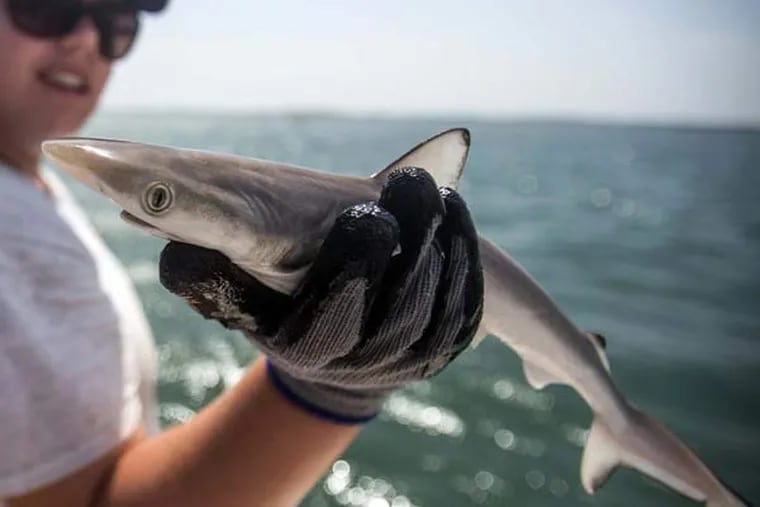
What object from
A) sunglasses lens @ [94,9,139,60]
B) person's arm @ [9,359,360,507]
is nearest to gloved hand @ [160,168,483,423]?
person's arm @ [9,359,360,507]

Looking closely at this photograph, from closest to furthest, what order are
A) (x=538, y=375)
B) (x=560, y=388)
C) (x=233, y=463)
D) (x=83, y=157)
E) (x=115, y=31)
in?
(x=83, y=157) → (x=233, y=463) → (x=538, y=375) → (x=115, y=31) → (x=560, y=388)

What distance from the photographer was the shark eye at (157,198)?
1295 mm

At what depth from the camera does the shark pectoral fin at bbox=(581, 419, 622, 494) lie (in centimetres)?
264

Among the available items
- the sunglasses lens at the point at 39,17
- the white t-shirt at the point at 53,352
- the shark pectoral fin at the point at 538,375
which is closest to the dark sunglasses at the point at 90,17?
the sunglasses lens at the point at 39,17

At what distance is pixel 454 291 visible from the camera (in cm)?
172

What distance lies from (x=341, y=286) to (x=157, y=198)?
425 millimetres

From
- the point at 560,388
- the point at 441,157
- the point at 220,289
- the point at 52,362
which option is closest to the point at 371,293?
the point at 220,289

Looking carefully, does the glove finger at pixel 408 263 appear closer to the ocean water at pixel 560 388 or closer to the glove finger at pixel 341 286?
the glove finger at pixel 341 286

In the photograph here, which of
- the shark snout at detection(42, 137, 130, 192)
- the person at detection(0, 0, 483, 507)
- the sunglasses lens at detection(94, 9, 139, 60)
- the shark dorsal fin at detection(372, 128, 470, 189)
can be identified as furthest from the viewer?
the sunglasses lens at detection(94, 9, 139, 60)

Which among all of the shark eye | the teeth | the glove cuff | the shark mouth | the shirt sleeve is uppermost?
the shark eye

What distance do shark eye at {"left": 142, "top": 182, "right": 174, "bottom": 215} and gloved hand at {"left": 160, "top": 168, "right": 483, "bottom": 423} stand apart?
0.57 ft

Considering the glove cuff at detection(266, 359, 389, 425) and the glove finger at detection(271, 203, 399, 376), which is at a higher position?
the glove finger at detection(271, 203, 399, 376)

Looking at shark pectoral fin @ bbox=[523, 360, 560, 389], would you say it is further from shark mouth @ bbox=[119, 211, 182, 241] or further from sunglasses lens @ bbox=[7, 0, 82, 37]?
sunglasses lens @ bbox=[7, 0, 82, 37]

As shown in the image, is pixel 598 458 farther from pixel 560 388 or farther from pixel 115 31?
pixel 560 388
